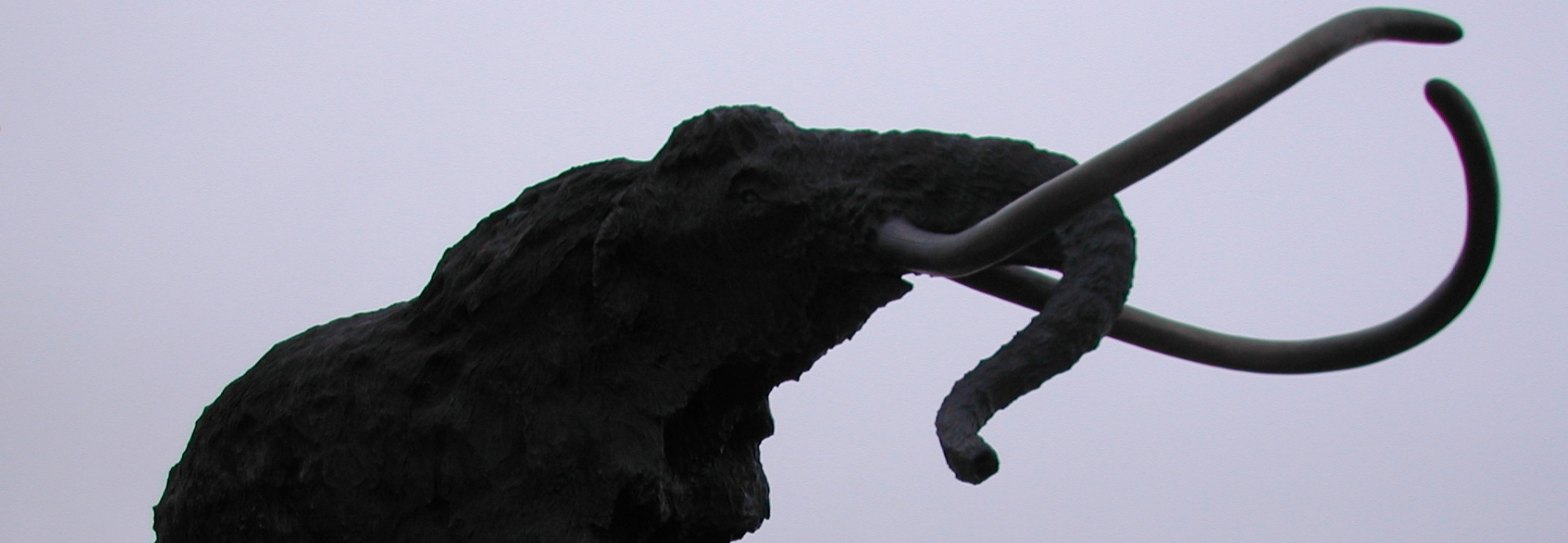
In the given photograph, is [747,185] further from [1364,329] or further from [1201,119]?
[1364,329]

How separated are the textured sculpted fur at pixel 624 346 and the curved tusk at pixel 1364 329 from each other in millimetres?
69

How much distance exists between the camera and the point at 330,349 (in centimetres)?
175

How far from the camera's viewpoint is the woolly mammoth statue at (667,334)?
4.43ft

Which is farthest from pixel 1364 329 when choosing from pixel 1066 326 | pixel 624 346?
pixel 624 346

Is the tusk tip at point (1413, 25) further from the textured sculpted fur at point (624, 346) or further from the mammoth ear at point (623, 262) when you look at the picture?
the mammoth ear at point (623, 262)

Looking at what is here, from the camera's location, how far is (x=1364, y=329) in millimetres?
1389

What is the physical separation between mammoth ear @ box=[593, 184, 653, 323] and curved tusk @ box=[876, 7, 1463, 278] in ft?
1.42

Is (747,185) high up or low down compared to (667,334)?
up

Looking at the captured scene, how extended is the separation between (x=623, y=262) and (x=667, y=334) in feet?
0.30

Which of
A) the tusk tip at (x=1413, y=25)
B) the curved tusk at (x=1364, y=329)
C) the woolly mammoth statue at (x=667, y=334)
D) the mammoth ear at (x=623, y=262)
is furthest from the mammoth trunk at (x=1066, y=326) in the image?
the mammoth ear at (x=623, y=262)

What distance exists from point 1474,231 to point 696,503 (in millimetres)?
849

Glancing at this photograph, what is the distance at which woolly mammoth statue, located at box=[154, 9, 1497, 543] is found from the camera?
135 cm

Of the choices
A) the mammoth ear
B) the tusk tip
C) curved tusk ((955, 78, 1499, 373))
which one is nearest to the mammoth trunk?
curved tusk ((955, 78, 1499, 373))

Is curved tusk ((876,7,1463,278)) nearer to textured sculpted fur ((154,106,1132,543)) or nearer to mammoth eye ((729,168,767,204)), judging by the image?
textured sculpted fur ((154,106,1132,543))
